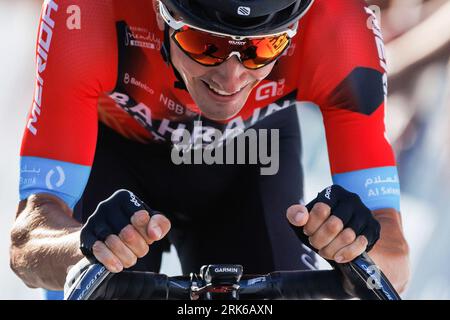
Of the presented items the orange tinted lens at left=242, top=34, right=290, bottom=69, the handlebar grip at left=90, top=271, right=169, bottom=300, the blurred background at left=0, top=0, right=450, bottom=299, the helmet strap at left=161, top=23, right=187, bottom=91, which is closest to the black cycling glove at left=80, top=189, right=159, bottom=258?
the handlebar grip at left=90, top=271, right=169, bottom=300

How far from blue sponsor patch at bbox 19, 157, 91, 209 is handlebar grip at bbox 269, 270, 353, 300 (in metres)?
1.24

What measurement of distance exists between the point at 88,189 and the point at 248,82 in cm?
107

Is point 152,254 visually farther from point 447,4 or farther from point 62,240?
point 447,4

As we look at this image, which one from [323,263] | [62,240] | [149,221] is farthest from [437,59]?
[149,221]

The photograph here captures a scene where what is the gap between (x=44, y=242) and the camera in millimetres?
3264

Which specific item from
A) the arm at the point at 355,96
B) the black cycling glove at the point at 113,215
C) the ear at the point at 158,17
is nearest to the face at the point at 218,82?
the ear at the point at 158,17

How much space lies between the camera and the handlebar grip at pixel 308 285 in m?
2.39

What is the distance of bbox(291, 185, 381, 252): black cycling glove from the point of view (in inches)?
89.0

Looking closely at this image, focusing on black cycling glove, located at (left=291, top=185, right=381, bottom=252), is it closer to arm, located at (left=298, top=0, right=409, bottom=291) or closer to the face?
the face

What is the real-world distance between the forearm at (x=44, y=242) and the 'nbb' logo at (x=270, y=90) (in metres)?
0.93

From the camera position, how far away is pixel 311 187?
5711 mm

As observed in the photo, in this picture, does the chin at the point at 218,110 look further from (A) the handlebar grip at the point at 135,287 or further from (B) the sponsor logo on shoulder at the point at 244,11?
(A) the handlebar grip at the point at 135,287

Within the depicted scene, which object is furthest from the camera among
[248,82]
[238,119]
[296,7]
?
[238,119]

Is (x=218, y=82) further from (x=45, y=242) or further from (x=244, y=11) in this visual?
(x=45, y=242)
